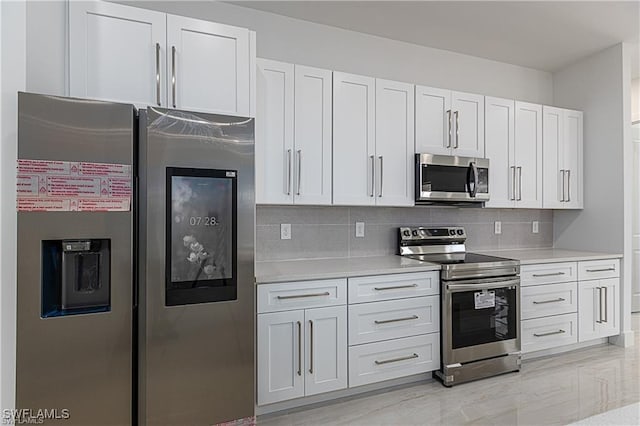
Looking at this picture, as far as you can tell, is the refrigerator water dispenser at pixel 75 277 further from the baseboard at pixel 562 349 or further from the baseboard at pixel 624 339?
the baseboard at pixel 624 339

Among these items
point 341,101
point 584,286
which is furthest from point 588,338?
point 341,101

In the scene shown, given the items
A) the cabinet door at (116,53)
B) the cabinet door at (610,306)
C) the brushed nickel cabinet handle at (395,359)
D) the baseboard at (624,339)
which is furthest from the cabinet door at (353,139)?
the baseboard at (624,339)

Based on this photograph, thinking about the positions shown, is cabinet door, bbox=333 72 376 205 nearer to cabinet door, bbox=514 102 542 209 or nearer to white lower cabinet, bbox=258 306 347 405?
white lower cabinet, bbox=258 306 347 405

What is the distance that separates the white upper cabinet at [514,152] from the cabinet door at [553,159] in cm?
7

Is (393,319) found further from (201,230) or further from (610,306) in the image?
(610,306)

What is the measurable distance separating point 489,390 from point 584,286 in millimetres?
1548

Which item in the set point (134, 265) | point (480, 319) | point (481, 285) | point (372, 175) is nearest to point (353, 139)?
point (372, 175)

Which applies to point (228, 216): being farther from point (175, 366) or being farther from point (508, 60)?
point (508, 60)

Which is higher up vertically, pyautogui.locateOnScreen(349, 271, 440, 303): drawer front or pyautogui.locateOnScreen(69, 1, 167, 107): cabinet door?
pyautogui.locateOnScreen(69, 1, 167, 107): cabinet door

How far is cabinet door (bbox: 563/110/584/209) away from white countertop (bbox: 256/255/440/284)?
2.12 m

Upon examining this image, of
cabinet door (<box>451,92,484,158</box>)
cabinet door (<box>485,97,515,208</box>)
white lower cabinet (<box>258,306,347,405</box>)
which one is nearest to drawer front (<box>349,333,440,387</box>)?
white lower cabinet (<box>258,306,347,405</box>)

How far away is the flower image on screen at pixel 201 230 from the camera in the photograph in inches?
73.4

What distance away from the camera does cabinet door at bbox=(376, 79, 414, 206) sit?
303 centimetres

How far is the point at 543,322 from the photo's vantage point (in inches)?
130
